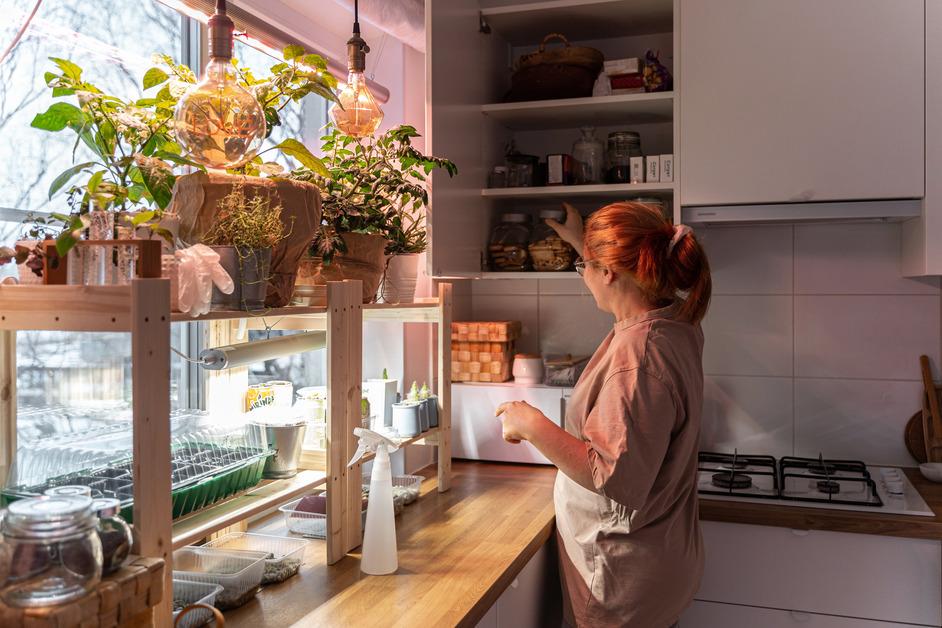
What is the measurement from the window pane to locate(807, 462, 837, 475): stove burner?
213 cm

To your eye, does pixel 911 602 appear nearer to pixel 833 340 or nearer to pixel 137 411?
pixel 833 340

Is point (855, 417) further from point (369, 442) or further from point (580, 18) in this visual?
point (369, 442)

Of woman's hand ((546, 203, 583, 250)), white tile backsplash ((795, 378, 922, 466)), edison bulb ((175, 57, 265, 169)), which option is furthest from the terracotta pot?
white tile backsplash ((795, 378, 922, 466))

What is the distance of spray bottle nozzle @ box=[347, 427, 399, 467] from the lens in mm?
1582

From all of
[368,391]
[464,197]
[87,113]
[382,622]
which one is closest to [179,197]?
[87,113]

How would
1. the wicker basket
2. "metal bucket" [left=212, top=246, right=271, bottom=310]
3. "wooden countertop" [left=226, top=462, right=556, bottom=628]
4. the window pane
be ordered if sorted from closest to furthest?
"metal bucket" [left=212, top=246, right=271, bottom=310] → "wooden countertop" [left=226, top=462, right=556, bottom=628] → the window pane → the wicker basket

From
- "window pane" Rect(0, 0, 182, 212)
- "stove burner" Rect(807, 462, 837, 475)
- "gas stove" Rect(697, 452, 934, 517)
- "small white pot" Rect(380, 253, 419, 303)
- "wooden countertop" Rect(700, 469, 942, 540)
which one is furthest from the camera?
"stove burner" Rect(807, 462, 837, 475)

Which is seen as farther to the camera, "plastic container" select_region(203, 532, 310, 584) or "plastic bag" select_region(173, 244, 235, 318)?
"plastic container" select_region(203, 532, 310, 584)

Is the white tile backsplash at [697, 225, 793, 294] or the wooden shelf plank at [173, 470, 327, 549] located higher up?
the white tile backsplash at [697, 225, 793, 294]

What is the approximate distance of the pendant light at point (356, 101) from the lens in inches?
70.7

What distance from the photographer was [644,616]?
1.71 m

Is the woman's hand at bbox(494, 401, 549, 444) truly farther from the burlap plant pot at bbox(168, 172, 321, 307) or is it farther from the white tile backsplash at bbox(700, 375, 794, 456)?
the white tile backsplash at bbox(700, 375, 794, 456)

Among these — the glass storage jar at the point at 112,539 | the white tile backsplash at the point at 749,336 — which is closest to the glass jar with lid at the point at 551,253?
the white tile backsplash at the point at 749,336

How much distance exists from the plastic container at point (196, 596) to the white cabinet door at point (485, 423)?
1.32m
